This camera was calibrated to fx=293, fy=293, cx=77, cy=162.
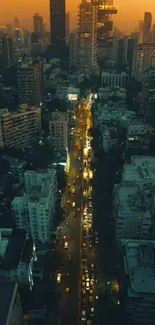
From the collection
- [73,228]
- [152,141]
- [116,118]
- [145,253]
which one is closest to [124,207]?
[145,253]

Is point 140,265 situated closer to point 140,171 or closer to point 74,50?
point 140,171

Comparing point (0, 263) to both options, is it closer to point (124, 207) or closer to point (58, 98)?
point (124, 207)

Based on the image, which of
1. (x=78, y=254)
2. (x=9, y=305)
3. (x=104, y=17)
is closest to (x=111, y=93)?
(x=78, y=254)

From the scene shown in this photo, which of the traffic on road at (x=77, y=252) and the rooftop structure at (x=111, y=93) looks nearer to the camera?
the traffic on road at (x=77, y=252)

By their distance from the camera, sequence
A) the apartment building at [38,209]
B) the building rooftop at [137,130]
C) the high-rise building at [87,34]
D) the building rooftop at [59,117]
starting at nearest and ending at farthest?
the apartment building at [38,209]
the building rooftop at [137,130]
the building rooftop at [59,117]
the high-rise building at [87,34]

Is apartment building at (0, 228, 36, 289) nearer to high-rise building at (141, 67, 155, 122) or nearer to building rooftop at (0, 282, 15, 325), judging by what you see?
building rooftop at (0, 282, 15, 325)

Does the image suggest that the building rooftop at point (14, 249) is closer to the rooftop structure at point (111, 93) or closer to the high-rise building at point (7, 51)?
the rooftop structure at point (111, 93)

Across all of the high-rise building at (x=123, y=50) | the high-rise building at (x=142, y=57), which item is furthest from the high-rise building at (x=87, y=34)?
the high-rise building at (x=142, y=57)
